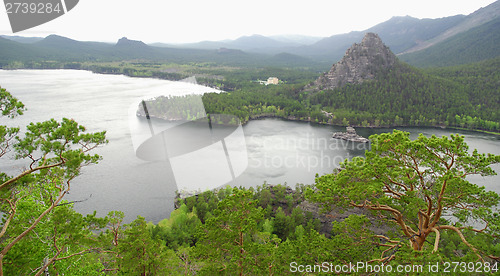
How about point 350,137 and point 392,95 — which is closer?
point 350,137

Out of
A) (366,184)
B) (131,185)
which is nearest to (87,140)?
(366,184)

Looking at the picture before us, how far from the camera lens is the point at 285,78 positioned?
110500 millimetres

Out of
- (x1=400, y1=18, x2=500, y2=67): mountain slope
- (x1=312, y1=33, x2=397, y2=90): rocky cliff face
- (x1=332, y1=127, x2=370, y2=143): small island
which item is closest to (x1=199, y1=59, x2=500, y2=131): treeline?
(x1=312, y1=33, x2=397, y2=90): rocky cliff face

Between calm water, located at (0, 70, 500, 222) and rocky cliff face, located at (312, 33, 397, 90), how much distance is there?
2699 cm

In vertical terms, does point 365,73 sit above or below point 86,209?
above

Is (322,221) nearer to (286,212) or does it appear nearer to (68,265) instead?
(286,212)

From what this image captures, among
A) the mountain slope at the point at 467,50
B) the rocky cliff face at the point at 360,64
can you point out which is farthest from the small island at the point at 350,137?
the mountain slope at the point at 467,50

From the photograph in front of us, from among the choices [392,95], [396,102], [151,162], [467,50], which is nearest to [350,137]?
[396,102]

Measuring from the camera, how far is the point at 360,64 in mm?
77750

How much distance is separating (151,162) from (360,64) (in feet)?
209

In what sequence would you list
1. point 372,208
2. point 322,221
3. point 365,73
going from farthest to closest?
point 365,73
point 322,221
point 372,208

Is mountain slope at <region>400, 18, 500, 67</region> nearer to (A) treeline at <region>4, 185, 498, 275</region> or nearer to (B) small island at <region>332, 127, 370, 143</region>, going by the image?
(B) small island at <region>332, 127, 370, 143</region>

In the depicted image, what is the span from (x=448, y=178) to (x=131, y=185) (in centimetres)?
2532

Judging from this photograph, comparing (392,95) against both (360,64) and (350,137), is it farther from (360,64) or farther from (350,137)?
(350,137)
